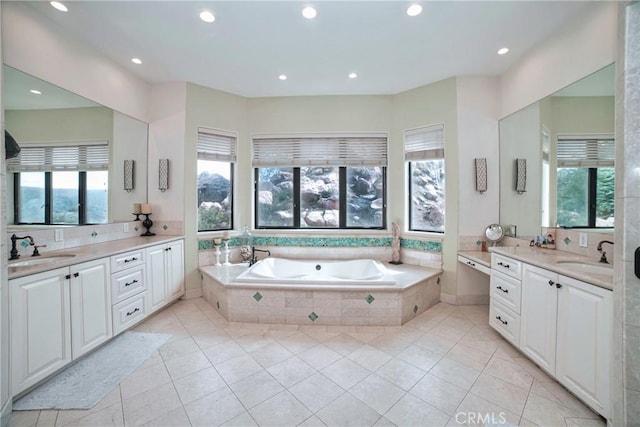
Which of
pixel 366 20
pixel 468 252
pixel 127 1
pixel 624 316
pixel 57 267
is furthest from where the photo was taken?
pixel 468 252

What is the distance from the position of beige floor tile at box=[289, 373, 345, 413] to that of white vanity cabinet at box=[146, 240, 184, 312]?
2.00m

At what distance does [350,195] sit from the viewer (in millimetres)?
3885

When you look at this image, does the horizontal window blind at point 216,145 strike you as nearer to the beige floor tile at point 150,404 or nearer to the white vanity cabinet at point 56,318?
the white vanity cabinet at point 56,318

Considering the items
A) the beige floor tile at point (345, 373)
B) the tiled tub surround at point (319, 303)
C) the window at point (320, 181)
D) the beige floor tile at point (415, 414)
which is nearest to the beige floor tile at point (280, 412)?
the beige floor tile at point (345, 373)

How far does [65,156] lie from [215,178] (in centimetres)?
155

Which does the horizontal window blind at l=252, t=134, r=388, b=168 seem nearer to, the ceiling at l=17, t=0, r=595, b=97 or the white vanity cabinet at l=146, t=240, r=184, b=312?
the ceiling at l=17, t=0, r=595, b=97

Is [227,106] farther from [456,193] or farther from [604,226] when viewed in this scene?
[604,226]

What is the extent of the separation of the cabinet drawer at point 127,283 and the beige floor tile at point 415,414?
8.10 feet

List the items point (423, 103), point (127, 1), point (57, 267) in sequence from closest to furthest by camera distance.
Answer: point (57, 267), point (127, 1), point (423, 103)

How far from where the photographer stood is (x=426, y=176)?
11.7 feet

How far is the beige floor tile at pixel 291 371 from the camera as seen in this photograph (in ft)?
6.01

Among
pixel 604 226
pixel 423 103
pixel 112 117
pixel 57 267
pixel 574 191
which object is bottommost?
pixel 57 267

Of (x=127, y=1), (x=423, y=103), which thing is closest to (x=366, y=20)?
(x=423, y=103)

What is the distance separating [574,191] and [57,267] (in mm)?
4302
